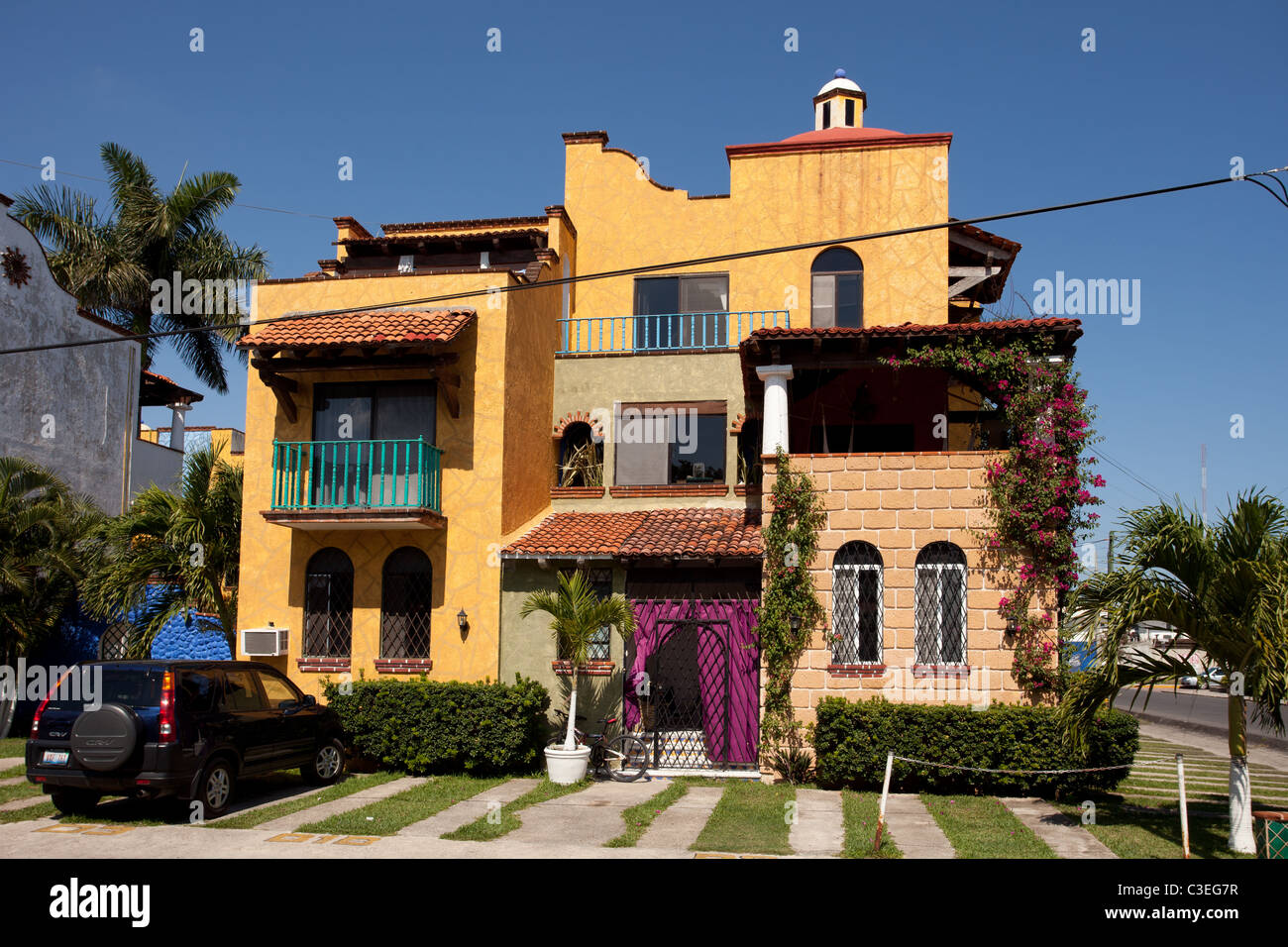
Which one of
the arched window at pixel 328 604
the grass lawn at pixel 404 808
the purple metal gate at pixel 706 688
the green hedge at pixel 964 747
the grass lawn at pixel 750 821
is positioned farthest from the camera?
the arched window at pixel 328 604

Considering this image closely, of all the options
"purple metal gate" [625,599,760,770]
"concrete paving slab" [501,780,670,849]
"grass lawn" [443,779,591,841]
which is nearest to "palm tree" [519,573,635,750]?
"grass lawn" [443,779,591,841]

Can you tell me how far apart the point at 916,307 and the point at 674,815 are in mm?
10949

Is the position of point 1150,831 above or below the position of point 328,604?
below

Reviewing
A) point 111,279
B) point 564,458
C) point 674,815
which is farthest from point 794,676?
point 111,279

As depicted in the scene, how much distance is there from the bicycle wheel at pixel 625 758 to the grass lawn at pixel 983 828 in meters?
3.96

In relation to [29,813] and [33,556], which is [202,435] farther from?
[29,813]

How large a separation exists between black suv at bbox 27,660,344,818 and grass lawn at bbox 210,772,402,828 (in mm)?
327

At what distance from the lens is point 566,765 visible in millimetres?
14281

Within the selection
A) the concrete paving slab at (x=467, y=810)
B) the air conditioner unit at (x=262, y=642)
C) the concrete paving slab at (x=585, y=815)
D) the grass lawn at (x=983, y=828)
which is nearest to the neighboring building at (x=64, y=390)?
the air conditioner unit at (x=262, y=642)

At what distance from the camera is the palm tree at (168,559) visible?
16031mm

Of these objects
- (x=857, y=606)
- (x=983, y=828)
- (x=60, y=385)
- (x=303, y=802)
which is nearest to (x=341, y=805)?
(x=303, y=802)

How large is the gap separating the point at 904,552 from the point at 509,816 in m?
6.29

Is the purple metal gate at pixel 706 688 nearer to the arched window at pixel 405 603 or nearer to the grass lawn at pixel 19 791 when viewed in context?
the arched window at pixel 405 603
